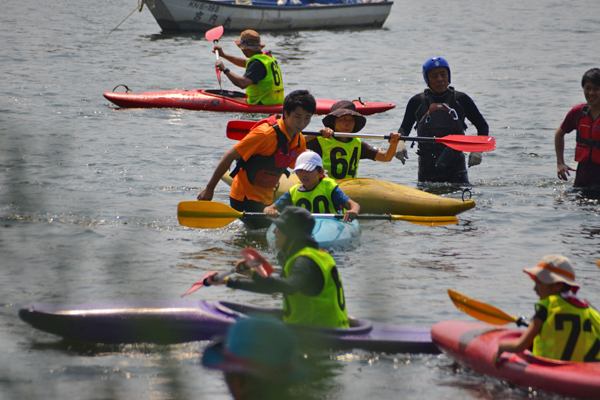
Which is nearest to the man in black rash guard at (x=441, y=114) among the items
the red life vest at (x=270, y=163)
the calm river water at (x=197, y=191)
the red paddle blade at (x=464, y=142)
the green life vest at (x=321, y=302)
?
the red paddle blade at (x=464, y=142)

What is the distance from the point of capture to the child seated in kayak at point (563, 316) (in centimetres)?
341

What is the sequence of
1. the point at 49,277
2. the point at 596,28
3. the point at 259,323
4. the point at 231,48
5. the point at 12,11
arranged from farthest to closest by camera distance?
the point at 12,11
the point at 596,28
the point at 231,48
the point at 259,323
the point at 49,277

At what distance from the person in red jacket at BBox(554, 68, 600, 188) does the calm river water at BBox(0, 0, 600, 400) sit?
465mm

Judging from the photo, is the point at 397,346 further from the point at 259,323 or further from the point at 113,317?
the point at 113,317

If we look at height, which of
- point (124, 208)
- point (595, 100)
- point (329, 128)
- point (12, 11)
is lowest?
point (124, 208)

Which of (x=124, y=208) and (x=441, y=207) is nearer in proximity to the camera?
(x=441, y=207)

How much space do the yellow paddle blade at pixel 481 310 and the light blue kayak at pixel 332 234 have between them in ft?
6.67

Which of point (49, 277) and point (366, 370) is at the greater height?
point (49, 277)

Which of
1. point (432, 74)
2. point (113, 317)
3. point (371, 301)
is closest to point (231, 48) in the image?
point (432, 74)

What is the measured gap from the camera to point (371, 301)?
4.37ft

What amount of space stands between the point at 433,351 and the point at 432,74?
3928mm

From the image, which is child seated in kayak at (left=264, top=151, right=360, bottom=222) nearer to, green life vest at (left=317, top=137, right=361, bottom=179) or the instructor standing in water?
green life vest at (left=317, top=137, right=361, bottom=179)

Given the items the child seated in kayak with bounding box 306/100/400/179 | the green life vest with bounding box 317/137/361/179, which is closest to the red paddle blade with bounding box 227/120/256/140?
the child seated in kayak with bounding box 306/100/400/179

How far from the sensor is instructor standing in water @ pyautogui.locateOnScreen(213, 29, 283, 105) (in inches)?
433
